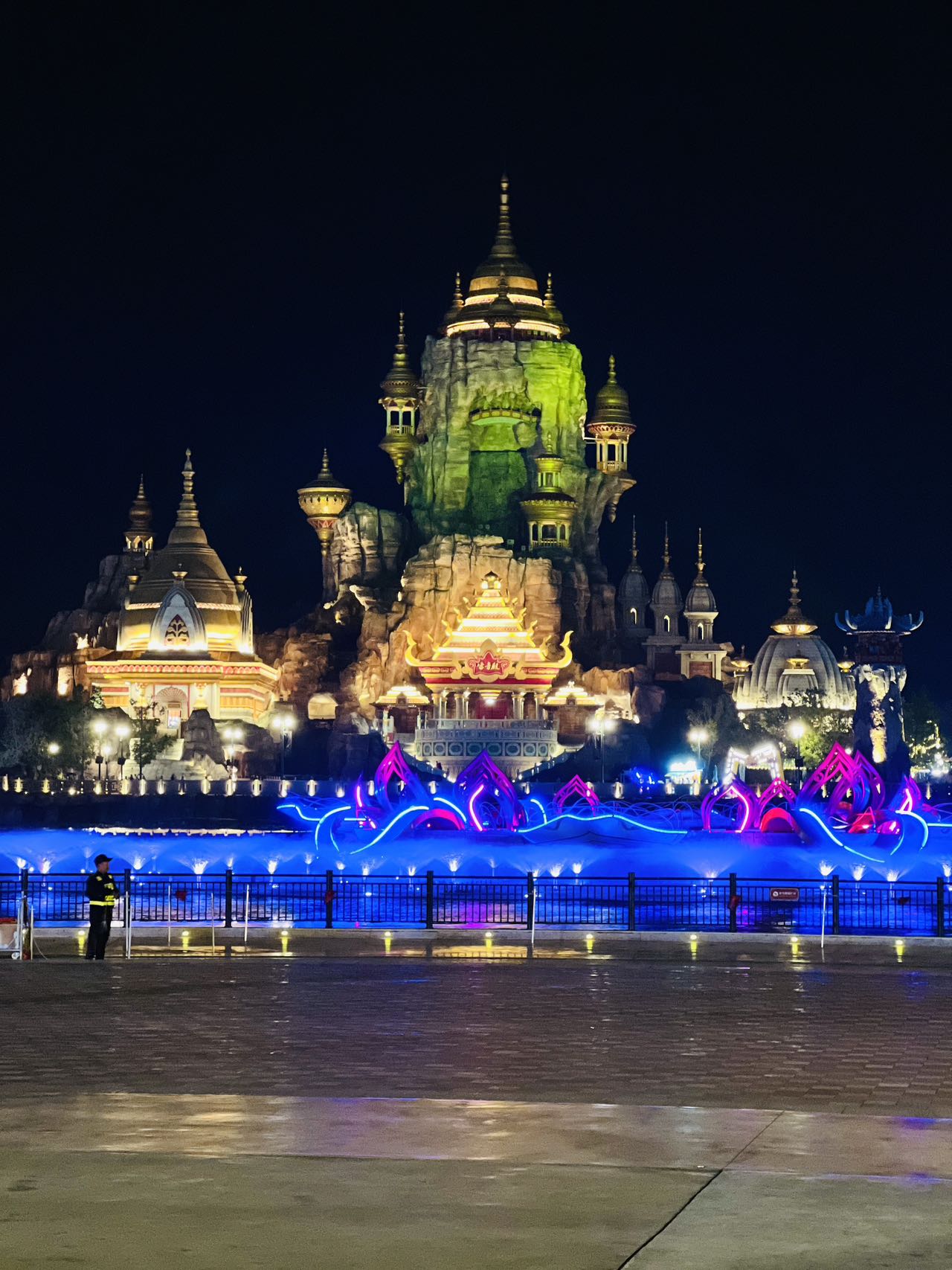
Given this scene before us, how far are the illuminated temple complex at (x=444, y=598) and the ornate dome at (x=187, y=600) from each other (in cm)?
14

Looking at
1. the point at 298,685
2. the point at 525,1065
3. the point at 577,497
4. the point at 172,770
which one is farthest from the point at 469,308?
the point at 525,1065

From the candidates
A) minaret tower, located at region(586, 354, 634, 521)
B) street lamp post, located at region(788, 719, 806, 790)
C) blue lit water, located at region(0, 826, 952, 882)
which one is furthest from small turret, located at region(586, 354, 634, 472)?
blue lit water, located at region(0, 826, 952, 882)

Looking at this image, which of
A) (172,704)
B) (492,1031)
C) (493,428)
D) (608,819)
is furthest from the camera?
(493,428)

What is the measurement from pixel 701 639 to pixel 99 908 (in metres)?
121

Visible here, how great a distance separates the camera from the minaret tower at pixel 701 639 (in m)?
144

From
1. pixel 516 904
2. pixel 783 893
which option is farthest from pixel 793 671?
pixel 783 893

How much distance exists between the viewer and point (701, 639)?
14562cm

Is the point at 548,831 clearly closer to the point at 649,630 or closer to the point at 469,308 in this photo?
the point at 469,308

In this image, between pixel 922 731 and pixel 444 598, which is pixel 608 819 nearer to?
pixel 444 598

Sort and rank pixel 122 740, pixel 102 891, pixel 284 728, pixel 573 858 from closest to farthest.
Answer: pixel 102 891, pixel 573 858, pixel 122 740, pixel 284 728

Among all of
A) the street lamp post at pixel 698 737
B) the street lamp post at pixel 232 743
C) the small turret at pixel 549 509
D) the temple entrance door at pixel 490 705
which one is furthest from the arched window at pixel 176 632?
the street lamp post at pixel 698 737

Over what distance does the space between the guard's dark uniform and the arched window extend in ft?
318

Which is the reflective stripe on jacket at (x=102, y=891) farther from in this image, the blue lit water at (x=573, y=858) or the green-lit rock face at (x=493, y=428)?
the green-lit rock face at (x=493, y=428)

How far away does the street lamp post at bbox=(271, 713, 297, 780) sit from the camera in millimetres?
114938
